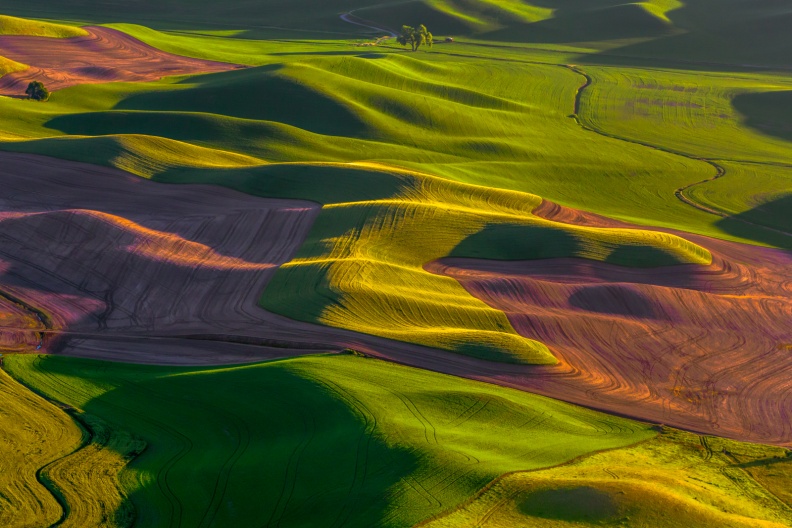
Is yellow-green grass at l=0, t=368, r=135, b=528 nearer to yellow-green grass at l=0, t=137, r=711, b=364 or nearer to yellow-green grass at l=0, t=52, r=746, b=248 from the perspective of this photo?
yellow-green grass at l=0, t=137, r=711, b=364

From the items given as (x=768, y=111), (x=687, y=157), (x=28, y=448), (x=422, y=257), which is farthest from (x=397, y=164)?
(x=768, y=111)

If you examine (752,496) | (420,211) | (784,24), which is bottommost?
(752,496)

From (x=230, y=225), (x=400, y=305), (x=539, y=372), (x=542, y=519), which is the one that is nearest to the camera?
(x=542, y=519)

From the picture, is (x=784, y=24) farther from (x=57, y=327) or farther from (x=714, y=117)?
(x=57, y=327)

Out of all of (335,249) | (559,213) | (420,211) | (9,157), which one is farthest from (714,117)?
(9,157)

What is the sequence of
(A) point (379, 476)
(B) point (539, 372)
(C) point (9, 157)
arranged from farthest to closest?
(C) point (9, 157), (B) point (539, 372), (A) point (379, 476)

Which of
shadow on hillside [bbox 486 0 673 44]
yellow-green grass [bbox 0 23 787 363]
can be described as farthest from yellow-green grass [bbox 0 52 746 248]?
shadow on hillside [bbox 486 0 673 44]

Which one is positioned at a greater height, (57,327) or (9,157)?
(9,157)
